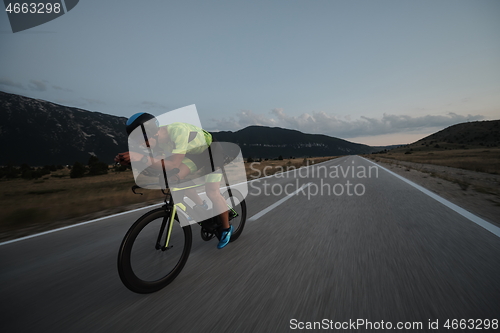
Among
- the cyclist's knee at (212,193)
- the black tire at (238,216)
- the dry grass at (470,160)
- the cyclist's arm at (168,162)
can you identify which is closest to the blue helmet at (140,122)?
the cyclist's arm at (168,162)

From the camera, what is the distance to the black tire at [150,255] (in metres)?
2.15

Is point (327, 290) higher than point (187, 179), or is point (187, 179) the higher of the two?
point (187, 179)

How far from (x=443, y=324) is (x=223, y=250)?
2.40 metres

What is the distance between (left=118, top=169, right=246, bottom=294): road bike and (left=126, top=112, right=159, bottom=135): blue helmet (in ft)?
1.63

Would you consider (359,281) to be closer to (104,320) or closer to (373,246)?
(373,246)

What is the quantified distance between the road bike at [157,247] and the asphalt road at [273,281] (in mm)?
140

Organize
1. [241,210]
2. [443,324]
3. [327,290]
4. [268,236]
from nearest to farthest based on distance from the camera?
[443,324] → [327,290] → [268,236] → [241,210]

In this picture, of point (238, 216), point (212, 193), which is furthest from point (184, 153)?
point (238, 216)

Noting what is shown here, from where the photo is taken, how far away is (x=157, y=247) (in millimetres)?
2670

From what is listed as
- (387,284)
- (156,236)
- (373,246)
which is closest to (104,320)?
(156,236)

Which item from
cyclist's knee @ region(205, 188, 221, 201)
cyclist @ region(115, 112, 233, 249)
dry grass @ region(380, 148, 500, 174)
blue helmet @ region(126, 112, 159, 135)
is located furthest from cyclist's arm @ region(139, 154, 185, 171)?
dry grass @ region(380, 148, 500, 174)

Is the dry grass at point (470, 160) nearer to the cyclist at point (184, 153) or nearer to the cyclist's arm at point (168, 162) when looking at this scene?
the cyclist at point (184, 153)

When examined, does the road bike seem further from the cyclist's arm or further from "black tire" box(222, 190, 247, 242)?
"black tire" box(222, 190, 247, 242)

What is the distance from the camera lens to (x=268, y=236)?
3797mm
